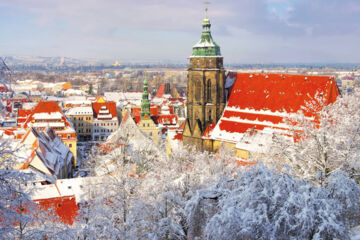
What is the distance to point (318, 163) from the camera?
2086 cm

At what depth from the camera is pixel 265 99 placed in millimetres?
44062

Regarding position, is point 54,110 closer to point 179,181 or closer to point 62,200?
point 62,200

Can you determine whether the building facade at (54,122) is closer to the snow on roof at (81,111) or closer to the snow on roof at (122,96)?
the snow on roof at (81,111)

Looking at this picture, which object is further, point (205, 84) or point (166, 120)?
point (166, 120)

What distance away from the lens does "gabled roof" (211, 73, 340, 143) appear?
40500mm

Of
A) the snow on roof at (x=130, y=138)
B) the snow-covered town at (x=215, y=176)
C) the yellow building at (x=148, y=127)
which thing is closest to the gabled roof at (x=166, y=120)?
the yellow building at (x=148, y=127)

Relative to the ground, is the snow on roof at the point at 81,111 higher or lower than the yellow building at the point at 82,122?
higher

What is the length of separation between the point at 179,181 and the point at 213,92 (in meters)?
26.8

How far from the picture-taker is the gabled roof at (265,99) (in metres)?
40.5

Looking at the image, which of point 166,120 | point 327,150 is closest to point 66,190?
point 327,150

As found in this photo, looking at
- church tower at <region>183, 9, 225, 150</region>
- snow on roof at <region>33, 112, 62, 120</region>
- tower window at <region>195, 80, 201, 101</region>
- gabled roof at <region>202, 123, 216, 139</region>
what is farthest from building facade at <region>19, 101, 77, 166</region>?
gabled roof at <region>202, 123, 216, 139</region>

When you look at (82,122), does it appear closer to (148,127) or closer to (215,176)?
(148,127)

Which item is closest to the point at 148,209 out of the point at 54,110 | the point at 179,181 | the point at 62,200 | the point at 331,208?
the point at 179,181

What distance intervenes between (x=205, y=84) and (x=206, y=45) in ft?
17.2
